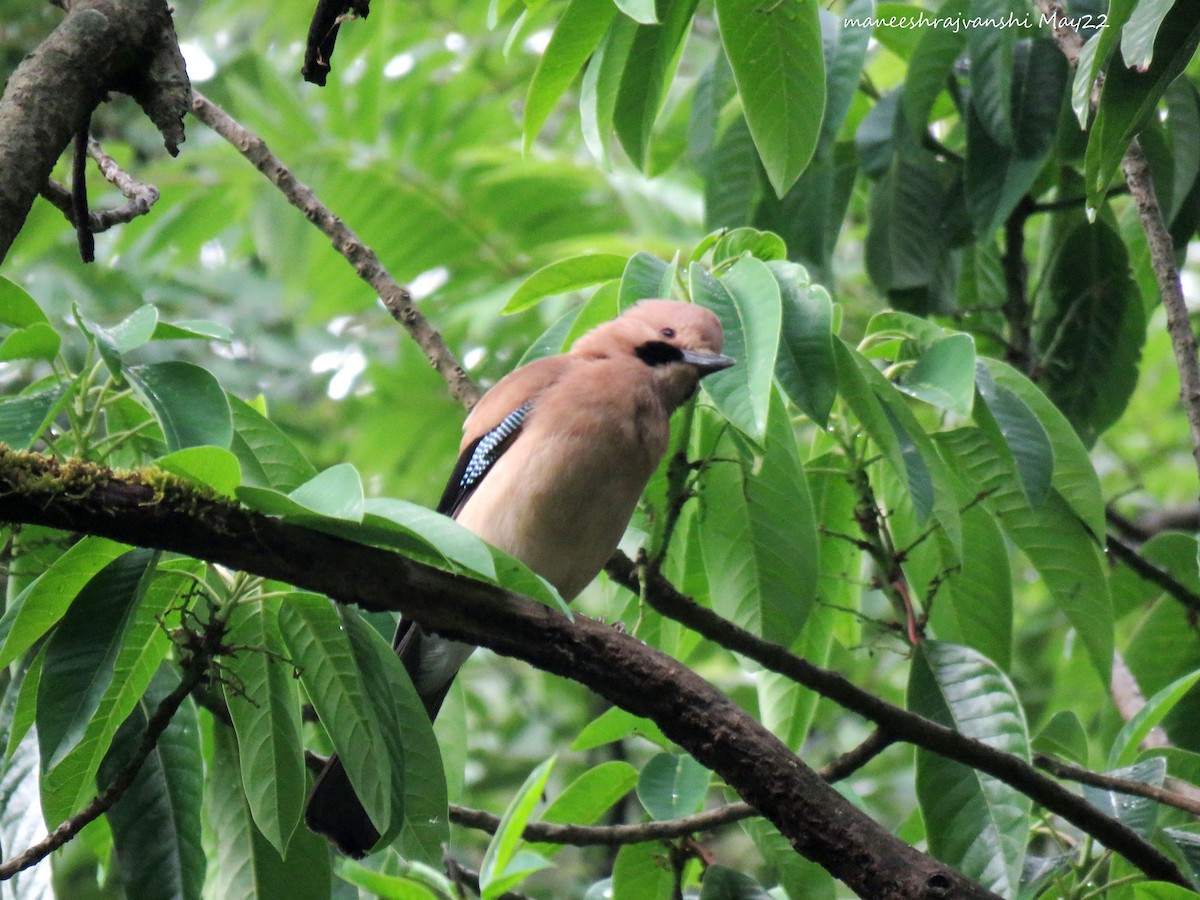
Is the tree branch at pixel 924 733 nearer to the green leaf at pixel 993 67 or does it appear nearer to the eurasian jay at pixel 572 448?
the eurasian jay at pixel 572 448

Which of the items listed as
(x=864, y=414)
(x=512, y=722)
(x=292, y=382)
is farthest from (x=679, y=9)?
(x=512, y=722)

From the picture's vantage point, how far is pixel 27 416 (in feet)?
9.07

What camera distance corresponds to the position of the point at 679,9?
12.1ft

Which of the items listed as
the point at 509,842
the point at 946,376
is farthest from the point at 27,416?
the point at 946,376

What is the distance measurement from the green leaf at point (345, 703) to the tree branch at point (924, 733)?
2.89 feet

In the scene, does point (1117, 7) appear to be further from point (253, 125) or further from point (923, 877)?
point (253, 125)

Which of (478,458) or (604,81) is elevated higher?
(604,81)

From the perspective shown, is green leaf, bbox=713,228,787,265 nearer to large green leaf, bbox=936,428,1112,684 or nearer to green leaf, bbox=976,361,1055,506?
green leaf, bbox=976,361,1055,506

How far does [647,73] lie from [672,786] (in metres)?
1.98

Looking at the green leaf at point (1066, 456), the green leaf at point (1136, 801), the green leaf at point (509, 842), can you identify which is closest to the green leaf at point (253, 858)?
the green leaf at point (509, 842)

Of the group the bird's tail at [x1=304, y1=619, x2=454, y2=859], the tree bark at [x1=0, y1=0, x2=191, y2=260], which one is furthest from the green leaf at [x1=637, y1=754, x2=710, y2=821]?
the tree bark at [x1=0, y1=0, x2=191, y2=260]

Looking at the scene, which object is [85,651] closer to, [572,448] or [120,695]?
[120,695]

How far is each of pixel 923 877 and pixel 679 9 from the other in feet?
7.61

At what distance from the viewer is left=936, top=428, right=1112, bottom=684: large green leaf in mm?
3820
